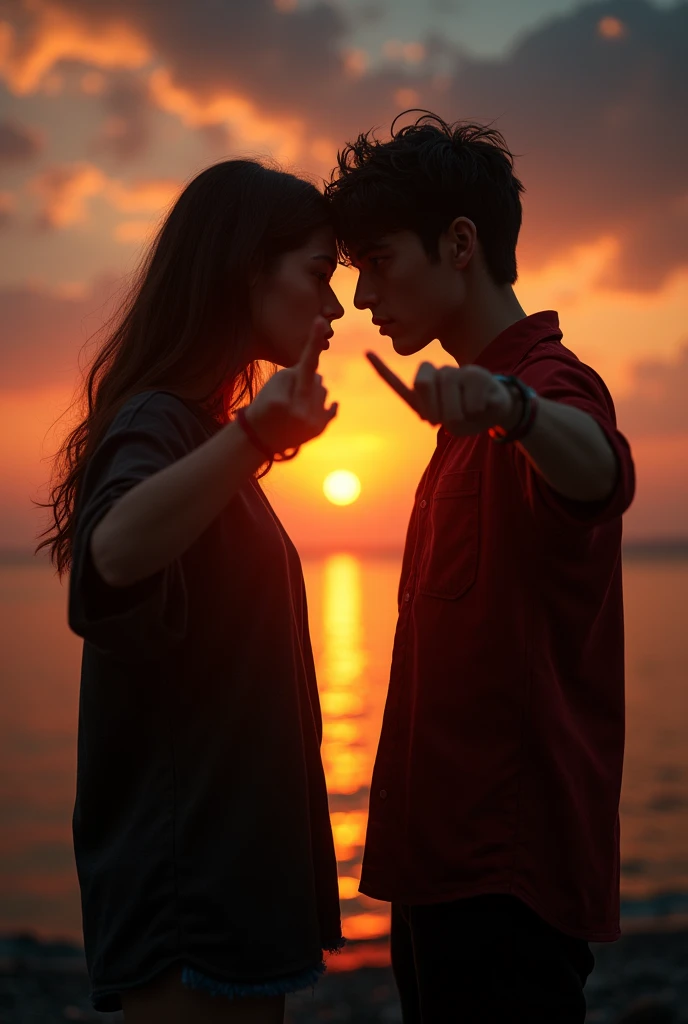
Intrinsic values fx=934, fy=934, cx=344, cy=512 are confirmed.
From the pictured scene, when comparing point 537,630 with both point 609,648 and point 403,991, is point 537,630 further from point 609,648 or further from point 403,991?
point 403,991

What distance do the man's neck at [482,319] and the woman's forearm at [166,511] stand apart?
124 cm

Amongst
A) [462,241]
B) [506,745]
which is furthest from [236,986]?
[462,241]

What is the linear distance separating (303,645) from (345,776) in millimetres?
16620

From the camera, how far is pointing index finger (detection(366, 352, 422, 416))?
6.29 feet

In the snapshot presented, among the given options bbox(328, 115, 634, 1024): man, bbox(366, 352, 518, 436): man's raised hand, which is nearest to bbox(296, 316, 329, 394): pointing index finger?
bbox(366, 352, 518, 436): man's raised hand

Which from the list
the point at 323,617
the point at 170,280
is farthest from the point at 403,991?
the point at 323,617

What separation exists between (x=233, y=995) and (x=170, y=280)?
1893 millimetres

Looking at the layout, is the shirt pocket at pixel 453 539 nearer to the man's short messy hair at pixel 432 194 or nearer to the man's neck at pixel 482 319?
the man's neck at pixel 482 319

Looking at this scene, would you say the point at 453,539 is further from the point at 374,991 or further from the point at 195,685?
the point at 374,991

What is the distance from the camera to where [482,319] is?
2.95m

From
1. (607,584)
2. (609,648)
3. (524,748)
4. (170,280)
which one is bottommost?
(524,748)

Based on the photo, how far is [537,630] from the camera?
2.47 metres

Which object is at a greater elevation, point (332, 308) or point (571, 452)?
point (332, 308)

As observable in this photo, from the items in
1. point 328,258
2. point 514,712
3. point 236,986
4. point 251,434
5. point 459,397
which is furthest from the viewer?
point 328,258
